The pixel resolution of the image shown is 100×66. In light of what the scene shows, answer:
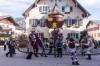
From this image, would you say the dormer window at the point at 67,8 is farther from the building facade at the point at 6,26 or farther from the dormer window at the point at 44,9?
the building facade at the point at 6,26

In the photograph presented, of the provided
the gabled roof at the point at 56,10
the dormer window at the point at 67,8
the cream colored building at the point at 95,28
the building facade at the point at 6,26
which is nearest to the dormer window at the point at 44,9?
the gabled roof at the point at 56,10

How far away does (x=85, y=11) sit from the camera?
38469mm

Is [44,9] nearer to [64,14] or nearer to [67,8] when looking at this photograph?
[64,14]

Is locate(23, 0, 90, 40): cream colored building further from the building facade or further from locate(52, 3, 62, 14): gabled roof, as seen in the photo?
the building facade

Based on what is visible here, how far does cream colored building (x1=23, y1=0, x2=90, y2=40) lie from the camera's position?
3878 cm

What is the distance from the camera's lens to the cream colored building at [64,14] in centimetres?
3878

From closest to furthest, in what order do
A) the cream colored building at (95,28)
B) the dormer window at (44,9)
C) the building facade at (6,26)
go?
the dormer window at (44,9) → the building facade at (6,26) → the cream colored building at (95,28)

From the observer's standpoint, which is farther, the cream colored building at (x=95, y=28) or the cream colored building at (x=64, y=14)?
the cream colored building at (x=95, y=28)

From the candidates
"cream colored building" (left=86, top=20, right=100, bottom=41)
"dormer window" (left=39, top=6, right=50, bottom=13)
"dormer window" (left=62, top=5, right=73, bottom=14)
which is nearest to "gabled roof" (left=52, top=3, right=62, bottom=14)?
"dormer window" (left=62, top=5, right=73, bottom=14)

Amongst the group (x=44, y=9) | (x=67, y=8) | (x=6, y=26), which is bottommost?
(x=6, y=26)

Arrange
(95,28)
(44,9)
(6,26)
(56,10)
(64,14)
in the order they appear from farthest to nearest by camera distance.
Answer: (95,28), (6,26), (44,9), (64,14), (56,10)

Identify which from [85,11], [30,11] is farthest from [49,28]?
[85,11]

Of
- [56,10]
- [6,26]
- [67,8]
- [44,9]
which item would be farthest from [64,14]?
[6,26]

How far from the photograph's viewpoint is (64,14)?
39.0m
